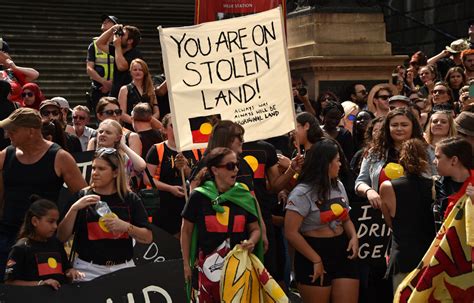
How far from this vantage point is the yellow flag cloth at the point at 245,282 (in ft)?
23.1

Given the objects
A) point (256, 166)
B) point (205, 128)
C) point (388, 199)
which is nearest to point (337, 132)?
point (256, 166)

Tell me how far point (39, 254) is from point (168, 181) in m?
2.07

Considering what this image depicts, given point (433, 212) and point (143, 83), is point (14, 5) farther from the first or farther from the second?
point (433, 212)

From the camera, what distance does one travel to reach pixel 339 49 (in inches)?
619

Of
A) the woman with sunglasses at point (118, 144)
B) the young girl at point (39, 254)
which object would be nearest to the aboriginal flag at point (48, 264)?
the young girl at point (39, 254)

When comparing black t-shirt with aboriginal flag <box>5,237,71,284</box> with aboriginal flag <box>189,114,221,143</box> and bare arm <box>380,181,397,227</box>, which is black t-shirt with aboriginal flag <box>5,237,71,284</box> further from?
bare arm <box>380,181,397,227</box>

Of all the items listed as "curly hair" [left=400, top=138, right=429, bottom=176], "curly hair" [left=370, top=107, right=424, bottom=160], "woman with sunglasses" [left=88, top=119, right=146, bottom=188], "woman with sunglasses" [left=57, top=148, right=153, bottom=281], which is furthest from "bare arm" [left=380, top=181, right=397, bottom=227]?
"woman with sunglasses" [left=88, top=119, right=146, bottom=188]

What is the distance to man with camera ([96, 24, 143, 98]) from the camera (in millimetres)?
12750

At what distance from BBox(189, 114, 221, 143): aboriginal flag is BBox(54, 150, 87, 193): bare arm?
1.11 metres

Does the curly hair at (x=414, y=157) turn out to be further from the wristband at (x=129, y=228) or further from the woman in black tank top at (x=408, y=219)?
the wristband at (x=129, y=228)

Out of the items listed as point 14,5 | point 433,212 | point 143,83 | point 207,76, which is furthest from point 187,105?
point 14,5

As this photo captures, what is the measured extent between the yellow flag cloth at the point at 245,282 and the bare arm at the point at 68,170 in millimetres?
1372

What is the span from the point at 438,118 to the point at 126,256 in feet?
10.0

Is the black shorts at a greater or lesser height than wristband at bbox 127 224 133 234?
lesser
